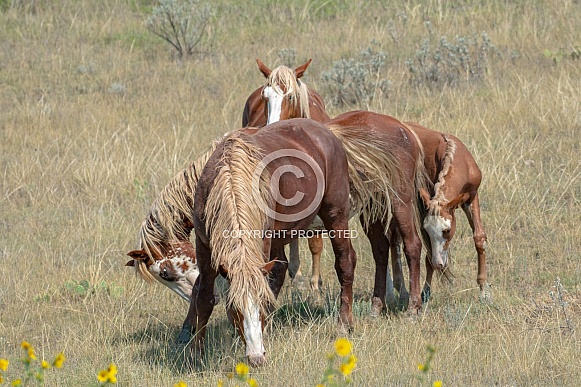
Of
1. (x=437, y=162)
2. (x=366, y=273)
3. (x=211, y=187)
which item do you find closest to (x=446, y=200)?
(x=437, y=162)

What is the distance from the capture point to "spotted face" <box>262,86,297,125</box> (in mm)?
7302

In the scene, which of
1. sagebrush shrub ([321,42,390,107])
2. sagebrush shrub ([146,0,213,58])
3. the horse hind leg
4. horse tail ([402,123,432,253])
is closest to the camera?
the horse hind leg

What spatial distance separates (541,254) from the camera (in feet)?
23.8

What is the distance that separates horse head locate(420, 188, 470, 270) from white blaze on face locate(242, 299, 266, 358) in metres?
2.34

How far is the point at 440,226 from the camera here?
6.32m

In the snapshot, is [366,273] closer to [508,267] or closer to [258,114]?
[508,267]

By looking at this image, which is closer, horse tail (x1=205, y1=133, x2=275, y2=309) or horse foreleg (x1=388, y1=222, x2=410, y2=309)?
horse tail (x1=205, y1=133, x2=275, y2=309)

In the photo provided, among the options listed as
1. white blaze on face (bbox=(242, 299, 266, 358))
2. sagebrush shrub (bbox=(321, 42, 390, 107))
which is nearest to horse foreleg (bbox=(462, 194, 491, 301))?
white blaze on face (bbox=(242, 299, 266, 358))

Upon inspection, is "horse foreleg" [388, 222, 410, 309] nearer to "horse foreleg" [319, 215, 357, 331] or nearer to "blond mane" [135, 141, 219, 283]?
"horse foreleg" [319, 215, 357, 331]

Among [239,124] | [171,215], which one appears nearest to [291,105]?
[171,215]

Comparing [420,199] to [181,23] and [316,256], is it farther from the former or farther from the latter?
[181,23]

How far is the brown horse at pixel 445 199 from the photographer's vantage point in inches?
251

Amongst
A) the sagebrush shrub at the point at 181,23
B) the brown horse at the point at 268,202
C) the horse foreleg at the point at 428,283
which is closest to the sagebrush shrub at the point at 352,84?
the sagebrush shrub at the point at 181,23

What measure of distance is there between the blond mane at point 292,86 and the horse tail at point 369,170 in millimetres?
1174
